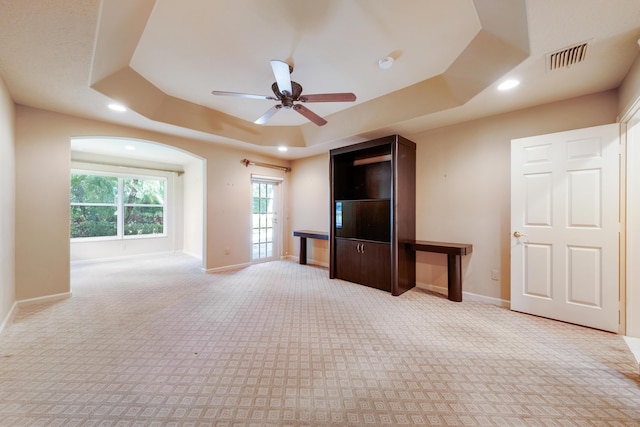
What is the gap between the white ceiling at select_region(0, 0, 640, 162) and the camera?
172cm

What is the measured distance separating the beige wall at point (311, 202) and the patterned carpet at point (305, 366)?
232 cm

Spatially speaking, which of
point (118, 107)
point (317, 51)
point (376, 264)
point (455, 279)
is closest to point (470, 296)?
point (455, 279)

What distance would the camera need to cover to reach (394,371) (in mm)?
1842

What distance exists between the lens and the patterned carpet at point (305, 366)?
1.46m

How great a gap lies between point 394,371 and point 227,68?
10.9 ft

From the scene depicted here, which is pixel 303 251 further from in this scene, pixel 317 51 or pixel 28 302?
pixel 28 302

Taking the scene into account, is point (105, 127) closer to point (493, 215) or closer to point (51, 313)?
point (51, 313)

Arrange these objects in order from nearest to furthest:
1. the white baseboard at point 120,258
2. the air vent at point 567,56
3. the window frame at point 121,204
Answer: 1. the air vent at point 567,56
2. the white baseboard at point 120,258
3. the window frame at point 121,204

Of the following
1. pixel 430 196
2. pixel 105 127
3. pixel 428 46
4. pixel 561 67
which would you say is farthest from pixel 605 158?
pixel 105 127

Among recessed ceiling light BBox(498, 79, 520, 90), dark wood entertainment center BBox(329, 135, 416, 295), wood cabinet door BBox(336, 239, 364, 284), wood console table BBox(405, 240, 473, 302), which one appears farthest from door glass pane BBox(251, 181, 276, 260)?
recessed ceiling light BBox(498, 79, 520, 90)

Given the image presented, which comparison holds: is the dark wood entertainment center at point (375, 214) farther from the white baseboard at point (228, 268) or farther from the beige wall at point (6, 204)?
the beige wall at point (6, 204)

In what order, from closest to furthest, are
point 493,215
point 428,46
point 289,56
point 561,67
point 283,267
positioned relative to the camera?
point 561,67
point 428,46
point 289,56
point 493,215
point 283,267

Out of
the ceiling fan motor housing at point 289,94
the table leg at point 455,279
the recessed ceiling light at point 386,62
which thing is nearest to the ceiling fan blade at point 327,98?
the ceiling fan motor housing at point 289,94

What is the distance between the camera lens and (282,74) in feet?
7.27
